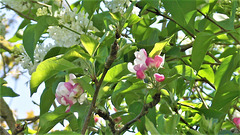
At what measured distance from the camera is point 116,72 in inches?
35.6

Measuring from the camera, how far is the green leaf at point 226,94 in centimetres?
101

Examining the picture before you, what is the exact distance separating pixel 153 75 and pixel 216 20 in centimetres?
38

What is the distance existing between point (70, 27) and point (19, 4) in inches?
15.9

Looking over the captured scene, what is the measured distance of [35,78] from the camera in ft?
3.04

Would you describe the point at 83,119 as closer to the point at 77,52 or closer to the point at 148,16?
the point at 77,52

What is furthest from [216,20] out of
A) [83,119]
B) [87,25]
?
[83,119]

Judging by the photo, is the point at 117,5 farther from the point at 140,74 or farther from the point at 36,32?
the point at 140,74

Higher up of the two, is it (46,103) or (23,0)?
(23,0)

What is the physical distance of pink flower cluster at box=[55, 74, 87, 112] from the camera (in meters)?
0.87

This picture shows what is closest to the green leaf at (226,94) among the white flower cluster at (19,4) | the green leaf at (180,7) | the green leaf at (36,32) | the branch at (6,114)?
the green leaf at (180,7)

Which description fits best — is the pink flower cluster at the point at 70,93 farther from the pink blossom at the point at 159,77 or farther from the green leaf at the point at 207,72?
the green leaf at the point at 207,72

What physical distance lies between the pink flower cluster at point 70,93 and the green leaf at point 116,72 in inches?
2.7

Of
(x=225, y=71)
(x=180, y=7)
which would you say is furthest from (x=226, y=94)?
(x=180, y=7)

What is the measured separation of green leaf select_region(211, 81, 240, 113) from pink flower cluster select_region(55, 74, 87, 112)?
1.26 ft
